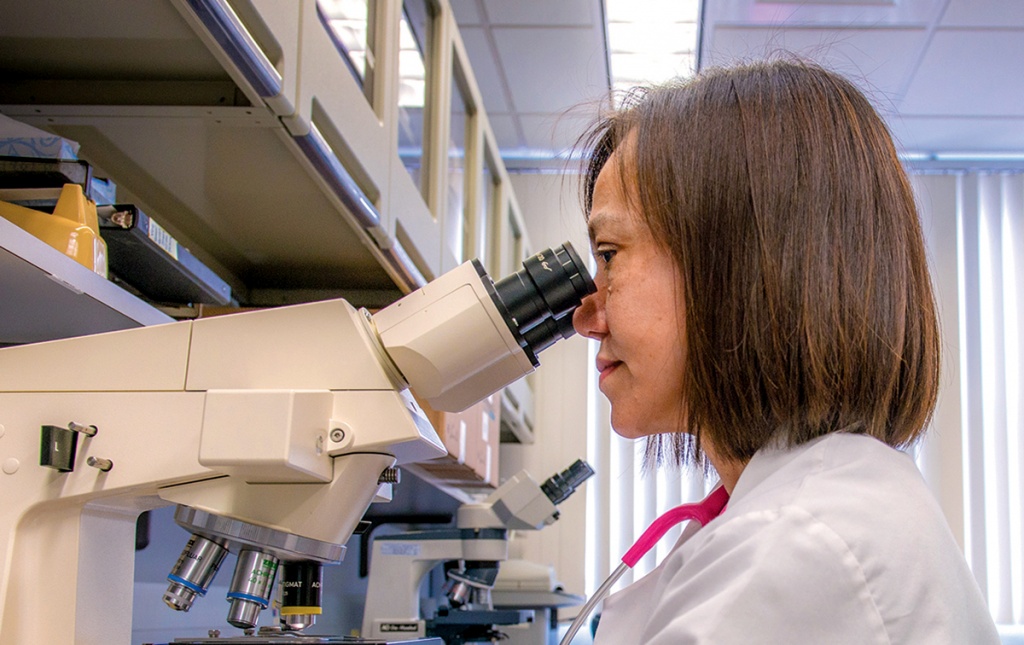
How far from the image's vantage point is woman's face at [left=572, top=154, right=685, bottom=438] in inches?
29.4

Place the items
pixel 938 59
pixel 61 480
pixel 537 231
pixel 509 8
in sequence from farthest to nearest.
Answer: pixel 537 231 < pixel 938 59 < pixel 509 8 < pixel 61 480

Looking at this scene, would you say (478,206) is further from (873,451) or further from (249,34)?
(873,451)

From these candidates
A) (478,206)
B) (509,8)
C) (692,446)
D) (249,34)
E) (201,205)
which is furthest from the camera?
(509,8)

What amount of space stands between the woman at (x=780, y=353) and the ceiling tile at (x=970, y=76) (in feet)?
9.40

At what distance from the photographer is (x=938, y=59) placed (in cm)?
339

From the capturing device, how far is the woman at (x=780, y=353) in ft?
1.78

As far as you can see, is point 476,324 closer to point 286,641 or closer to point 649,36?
point 286,641


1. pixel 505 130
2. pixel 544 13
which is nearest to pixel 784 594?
pixel 544 13

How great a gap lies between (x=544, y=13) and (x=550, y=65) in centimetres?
34

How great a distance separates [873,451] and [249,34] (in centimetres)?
64

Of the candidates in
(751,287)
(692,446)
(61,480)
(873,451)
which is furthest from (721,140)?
(61,480)

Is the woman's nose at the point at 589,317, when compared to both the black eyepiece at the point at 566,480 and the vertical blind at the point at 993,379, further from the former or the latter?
the vertical blind at the point at 993,379

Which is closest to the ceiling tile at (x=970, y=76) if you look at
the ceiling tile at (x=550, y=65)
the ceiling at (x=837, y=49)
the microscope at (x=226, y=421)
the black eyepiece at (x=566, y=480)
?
the ceiling at (x=837, y=49)

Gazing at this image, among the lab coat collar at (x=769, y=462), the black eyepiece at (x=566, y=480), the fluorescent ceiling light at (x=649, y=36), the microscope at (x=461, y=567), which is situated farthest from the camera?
the fluorescent ceiling light at (x=649, y=36)
